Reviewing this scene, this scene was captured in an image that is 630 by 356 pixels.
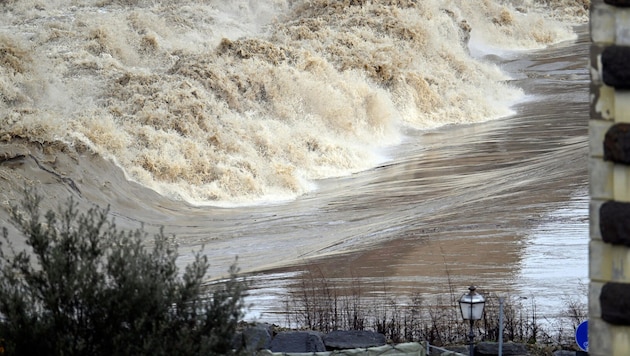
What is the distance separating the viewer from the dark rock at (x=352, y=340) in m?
10.8

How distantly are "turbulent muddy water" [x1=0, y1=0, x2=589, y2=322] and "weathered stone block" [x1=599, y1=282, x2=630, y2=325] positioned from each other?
7449 mm

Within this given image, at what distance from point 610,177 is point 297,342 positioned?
5412mm

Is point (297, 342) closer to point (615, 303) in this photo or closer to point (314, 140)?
point (615, 303)

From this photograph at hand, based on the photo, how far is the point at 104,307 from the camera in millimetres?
7082

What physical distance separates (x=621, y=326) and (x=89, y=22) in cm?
3353

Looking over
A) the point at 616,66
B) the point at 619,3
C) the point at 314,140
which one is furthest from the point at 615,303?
the point at 314,140

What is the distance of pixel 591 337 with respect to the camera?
19.6ft

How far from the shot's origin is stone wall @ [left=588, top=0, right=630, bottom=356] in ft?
19.1

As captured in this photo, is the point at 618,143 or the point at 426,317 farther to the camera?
the point at 426,317

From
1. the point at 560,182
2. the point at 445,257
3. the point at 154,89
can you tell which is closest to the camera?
the point at 445,257

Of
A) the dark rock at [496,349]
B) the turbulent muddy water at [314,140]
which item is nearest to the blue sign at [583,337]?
the dark rock at [496,349]

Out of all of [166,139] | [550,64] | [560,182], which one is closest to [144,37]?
[166,139]

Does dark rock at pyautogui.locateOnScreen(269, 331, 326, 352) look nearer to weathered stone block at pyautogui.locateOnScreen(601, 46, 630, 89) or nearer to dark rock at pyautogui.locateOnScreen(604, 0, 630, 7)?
weathered stone block at pyautogui.locateOnScreen(601, 46, 630, 89)

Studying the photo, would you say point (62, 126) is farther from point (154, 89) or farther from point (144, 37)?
point (144, 37)
